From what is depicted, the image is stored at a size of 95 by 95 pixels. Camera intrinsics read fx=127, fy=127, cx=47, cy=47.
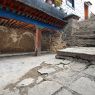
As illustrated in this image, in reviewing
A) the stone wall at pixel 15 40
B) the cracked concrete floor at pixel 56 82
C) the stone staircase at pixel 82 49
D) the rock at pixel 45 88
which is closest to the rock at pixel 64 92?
the cracked concrete floor at pixel 56 82

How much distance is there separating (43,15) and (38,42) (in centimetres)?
139

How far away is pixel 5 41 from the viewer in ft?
24.0

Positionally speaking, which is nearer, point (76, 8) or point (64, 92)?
point (64, 92)

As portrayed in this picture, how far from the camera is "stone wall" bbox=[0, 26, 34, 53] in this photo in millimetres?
7219

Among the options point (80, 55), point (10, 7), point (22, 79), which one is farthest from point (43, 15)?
point (22, 79)

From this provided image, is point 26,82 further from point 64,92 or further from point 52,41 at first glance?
point 52,41

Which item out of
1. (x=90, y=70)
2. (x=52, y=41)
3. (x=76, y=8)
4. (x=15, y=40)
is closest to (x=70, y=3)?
(x=76, y=8)

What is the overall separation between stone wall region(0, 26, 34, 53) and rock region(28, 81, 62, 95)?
5.38 m

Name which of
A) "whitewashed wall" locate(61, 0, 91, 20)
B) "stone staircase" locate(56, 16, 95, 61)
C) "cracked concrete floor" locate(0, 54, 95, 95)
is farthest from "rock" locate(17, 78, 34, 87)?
"whitewashed wall" locate(61, 0, 91, 20)

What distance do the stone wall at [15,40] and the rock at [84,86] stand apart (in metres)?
5.72

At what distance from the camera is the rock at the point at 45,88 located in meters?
2.03

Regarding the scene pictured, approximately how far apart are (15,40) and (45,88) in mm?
6076

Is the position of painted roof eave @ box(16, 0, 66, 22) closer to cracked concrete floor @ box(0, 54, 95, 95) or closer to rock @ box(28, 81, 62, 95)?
cracked concrete floor @ box(0, 54, 95, 95)

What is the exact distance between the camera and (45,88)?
7.06 ft
